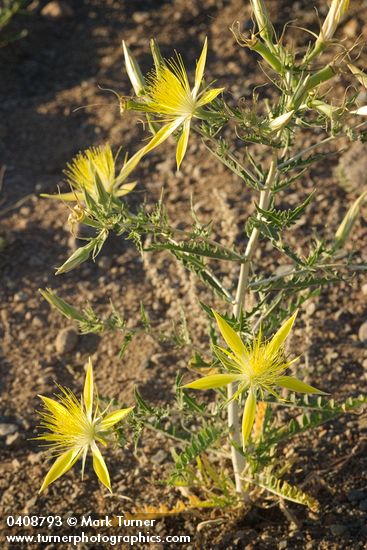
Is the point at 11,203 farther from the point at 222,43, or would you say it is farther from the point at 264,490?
the point at 264,490

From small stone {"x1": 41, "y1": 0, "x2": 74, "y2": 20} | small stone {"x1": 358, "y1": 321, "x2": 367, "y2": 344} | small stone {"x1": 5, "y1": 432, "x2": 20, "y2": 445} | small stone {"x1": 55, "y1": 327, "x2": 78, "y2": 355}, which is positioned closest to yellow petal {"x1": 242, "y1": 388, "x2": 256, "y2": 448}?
small stone {"x1": 358, "y1": 321, "x2": 367, "y2": 344}

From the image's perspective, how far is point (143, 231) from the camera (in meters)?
1.89

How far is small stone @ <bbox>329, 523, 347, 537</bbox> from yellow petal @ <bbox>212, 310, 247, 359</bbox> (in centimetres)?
83

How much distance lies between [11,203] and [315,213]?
1.57 metres

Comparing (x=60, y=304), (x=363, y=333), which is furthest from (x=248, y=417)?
(x=363, y=333)

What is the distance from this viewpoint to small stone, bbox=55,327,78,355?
3062 mm

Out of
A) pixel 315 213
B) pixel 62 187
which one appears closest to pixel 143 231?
pixel 315 213

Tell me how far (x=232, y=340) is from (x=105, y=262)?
1.65 m

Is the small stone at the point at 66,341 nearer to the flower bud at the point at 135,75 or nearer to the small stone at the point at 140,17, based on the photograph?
the flower bud at the point at 135,75

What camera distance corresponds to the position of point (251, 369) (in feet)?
6.08

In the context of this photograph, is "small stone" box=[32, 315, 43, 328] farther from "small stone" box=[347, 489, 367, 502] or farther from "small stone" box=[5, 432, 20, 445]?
"small stone" box=[347, 489, 367, 502]

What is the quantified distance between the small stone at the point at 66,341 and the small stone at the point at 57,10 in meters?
2.57

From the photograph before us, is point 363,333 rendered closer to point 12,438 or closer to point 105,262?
point 105,262

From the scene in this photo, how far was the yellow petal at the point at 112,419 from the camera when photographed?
6.13 ft
